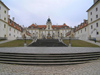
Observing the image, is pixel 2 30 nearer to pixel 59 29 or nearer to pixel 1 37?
pixel 1 37

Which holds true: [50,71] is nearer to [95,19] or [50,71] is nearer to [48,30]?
[95,19]

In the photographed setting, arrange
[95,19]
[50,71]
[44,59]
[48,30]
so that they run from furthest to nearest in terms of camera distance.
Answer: [48,30] → [95,19] → [44,59] → [50,71]

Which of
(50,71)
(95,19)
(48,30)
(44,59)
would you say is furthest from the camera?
(48,30)

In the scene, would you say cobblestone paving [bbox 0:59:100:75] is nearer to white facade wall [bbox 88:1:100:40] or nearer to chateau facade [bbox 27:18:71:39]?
white facade wall [bbox 88:1:100:40]

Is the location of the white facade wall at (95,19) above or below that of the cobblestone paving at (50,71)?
above

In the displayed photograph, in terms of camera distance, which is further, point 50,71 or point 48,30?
point 48,30

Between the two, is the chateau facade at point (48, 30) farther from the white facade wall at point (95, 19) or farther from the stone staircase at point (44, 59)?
the stone staircase at point (44, 59)

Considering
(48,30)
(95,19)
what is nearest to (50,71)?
(95,19)

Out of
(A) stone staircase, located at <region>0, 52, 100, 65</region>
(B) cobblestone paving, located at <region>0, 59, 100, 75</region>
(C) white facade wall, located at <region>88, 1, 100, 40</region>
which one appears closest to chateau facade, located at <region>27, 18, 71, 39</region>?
(C) white facade wall, located at <region>88, 1, 100, 40</region>

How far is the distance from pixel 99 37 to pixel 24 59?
29.2 meters

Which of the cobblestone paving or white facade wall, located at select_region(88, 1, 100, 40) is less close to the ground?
white facade wall, located at select_region(88, 1, 100, 40)

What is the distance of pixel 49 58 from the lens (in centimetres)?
764

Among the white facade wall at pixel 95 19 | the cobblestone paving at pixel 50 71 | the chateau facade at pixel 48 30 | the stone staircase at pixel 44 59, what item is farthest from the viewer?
the chateau facade at pixel 48 30

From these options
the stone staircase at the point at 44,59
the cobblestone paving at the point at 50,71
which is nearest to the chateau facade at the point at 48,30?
the stone staircase at the point at 44,59
